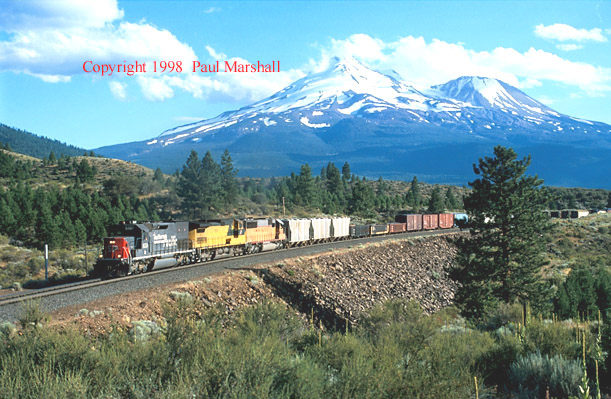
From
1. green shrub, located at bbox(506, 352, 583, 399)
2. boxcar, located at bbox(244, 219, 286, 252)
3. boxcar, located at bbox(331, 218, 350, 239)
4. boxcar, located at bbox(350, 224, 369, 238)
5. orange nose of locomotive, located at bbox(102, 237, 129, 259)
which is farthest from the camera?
boxcar, located at bbox(350, 224, 369, 238)

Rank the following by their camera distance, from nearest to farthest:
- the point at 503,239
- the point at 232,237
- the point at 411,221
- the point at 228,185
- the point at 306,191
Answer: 1. the point at 503,239
2. the point at 232,237
3. the point at 411,221
4. the point at 306,191
5. the point at 228,185

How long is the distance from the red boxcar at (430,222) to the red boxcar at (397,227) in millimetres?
6147

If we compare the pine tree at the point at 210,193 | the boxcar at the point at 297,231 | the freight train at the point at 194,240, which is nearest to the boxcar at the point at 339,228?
the freight train at the point at 194,240

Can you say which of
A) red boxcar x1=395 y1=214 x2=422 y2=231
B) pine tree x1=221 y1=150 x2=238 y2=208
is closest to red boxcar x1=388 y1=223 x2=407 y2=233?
red boxcar x1=395 y1=214 x2=422 y2=231

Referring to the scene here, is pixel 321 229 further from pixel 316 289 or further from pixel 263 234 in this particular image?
pixel 316 289

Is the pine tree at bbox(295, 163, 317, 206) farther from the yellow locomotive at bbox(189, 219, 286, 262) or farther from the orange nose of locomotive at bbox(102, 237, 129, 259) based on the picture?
the orange nose of locomotive at bbox(102, 237, 129, 259)

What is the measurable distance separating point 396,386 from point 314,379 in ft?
4.23

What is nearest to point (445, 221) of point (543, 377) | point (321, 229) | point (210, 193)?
point (321, 229)

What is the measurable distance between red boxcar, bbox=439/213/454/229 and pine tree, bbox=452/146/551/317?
5031cm

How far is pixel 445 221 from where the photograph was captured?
80938 mm

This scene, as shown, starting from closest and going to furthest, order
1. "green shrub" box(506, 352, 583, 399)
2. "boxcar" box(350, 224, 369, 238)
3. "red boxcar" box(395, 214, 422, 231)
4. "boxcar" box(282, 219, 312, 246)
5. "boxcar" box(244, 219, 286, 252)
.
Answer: "green shrub" box(506, 352, 583, 399)
"boxcar" box(244, 219, 286, 252)
"boxcar" box(282, 219, 312, 246)
"boxcar" box(350, 224, 369, 238)
"red boxcar" box(395, 214, 422, 231)

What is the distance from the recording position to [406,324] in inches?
498

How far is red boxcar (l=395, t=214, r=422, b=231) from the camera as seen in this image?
7050 centimetres

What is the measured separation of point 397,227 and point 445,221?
16036 millimetres
